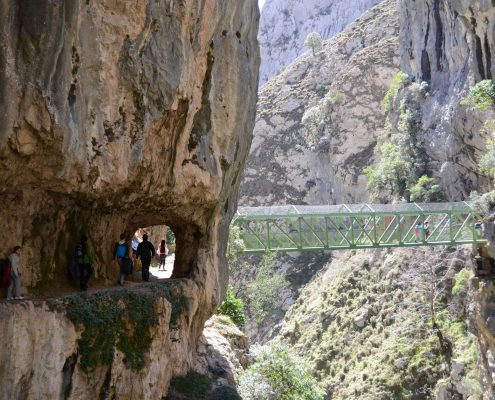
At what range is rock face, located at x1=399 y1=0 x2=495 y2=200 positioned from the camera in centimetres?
3322

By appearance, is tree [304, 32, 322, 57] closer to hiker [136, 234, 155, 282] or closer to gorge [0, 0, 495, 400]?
gorge [0, 0, 495, 400]

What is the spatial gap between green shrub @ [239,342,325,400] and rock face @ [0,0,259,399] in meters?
5.00

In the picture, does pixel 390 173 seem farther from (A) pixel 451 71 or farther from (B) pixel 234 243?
(B) pixel 234 243

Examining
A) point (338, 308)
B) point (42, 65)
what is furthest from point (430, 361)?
point (42, 65)

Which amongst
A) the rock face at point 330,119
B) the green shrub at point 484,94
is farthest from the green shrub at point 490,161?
the rock face at point 330,119

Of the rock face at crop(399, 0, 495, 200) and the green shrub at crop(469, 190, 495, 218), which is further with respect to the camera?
the rock face at crop(399, 0, 495, 200)

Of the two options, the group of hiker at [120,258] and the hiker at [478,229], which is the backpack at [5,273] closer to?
the group of hiker at [120,258]

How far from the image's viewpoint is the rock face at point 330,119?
2496 inches

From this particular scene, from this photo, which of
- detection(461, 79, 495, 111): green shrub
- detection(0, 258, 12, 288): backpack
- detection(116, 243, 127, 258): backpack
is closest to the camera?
detection(0, 258, 12, 288): backpack

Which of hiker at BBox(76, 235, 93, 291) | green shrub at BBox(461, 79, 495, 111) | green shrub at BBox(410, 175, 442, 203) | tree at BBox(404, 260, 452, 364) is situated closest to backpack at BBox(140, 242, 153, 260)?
hiker at BBox(76, 235, 93, 291)

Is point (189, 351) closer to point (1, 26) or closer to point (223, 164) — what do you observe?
point (223, 164)

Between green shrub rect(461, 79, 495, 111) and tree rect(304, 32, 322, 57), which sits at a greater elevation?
tree rect(304, 32, 322, 57)

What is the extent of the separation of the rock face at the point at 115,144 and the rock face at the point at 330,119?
44.3 metres

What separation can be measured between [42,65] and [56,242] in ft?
13.2
